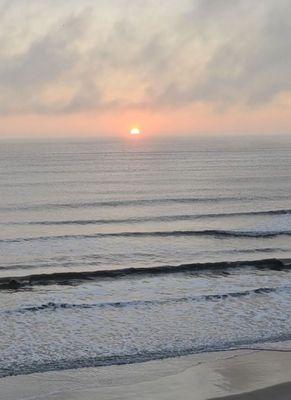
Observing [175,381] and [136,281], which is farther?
[136,281]

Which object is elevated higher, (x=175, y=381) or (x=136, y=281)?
(x=175, y=381)

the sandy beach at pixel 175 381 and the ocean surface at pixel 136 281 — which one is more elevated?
the sandy beach at pixel 175 381

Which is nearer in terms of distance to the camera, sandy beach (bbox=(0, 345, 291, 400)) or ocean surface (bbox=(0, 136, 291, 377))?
sandy beach (bbox=(0, 345, 291, 400))

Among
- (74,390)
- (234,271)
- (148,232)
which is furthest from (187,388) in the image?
(148,232)

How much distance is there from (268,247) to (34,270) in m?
8.93

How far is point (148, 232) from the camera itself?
79.7 ft

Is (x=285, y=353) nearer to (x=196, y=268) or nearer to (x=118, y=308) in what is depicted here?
(x=118, y=308)

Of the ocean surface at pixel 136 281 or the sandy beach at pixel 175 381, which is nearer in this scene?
the sandy beach at pixel 175 381

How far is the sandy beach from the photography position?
307 inches

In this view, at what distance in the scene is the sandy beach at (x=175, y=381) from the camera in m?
7.79

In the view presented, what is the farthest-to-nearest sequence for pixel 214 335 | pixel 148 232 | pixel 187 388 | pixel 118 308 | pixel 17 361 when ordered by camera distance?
pixel 148 232 < pixel 118 308 < pixel 214 335 < pixel 17 361 < pixel 187 388

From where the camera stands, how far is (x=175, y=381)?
27.5ft

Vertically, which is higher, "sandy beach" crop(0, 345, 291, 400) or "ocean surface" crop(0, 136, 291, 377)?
"sandy beach" crop(0, 345, 291, 400)

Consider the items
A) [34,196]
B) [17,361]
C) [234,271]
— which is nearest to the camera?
[17,361]
